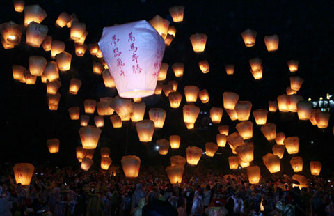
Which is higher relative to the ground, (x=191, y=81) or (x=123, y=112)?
(x=191, y=81)

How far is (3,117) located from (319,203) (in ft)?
57.6

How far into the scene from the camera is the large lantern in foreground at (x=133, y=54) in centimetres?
696

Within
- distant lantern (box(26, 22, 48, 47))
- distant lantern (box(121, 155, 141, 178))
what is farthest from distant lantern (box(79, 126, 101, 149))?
distant lantern (box(26, 22, 48, 47))

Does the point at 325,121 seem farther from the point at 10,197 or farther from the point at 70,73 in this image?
the point at 70,73

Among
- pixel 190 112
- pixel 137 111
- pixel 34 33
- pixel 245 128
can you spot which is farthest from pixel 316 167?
pixel 34 33

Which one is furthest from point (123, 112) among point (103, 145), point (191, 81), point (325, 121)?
point (191, 81)

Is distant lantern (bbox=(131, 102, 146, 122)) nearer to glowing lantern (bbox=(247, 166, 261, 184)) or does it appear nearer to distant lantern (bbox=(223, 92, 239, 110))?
distant lantern (bbox=(223, 92, 239, 110))

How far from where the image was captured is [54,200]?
955cm

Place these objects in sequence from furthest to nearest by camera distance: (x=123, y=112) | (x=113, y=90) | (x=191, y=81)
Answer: (x=191, y=81), (x=113, y=90), (x=123, y=112)

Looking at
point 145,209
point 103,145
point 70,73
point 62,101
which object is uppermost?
point 70,73

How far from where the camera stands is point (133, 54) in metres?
7.19

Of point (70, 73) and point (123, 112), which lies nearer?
point (123, 112)

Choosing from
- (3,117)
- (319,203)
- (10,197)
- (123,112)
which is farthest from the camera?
(3,117)

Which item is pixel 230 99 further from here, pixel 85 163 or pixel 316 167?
pixel 85 163
